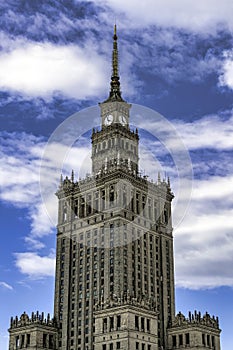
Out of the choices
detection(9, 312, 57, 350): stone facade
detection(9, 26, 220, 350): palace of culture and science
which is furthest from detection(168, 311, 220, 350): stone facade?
Answer: detection(9, 312, 57, 350): stone facade

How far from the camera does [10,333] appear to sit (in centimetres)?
18900

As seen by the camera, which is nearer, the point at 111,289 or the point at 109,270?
the point at 111,289

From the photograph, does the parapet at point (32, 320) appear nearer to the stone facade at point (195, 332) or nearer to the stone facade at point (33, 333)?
the stone facade at point (33, 333)

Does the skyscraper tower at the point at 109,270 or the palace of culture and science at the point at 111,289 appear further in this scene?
the skyscraper tower at the point at 109,270

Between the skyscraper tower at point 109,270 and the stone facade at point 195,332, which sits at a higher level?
the skyscraper tower at point 109,270

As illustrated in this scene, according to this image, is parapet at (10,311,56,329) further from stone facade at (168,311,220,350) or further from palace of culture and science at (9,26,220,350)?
stone facade at (168,311,220,350)

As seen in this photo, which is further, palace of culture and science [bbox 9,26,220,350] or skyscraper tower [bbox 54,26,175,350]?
skyscraper tower [bbox 54,26,175,350]

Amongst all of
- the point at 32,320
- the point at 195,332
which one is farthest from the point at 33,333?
the point at 195,332

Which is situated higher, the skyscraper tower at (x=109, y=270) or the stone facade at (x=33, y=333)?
the skyscraper tower at (x=109, y=270)

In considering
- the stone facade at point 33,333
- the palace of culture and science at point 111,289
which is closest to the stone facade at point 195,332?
the palace of culture and science at point 111,289

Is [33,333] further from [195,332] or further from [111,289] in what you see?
[195,332]

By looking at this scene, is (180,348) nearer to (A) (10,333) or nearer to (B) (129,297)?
(B) (129,297)

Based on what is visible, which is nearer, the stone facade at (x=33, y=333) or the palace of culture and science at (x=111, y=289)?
the palace of culture and science at (x=111, y=289)

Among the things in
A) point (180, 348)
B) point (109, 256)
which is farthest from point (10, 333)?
point (180, 348)
